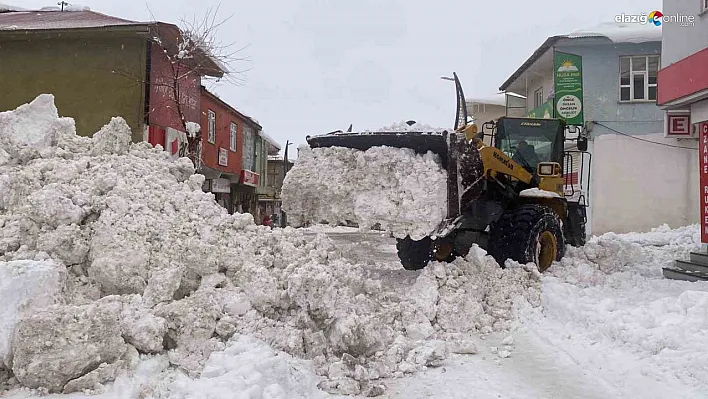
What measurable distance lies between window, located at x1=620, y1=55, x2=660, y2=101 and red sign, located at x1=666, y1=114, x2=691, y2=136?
7189mm

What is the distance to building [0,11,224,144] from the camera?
14.1 meters

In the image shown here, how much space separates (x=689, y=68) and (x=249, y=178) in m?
18.7

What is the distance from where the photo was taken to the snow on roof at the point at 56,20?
558 inches

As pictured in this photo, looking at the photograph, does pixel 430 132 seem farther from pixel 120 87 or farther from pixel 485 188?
pixel 120 87

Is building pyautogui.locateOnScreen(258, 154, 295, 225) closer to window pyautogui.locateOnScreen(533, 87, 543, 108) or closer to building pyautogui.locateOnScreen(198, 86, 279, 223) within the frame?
building pyautogui.locateOnScreen(198, 86, 279, 223)

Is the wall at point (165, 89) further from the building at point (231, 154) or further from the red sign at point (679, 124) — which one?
the red sign at point (679, 124)

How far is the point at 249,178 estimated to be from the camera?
2477cm

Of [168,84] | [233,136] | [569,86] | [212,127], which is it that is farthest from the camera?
[233,136]

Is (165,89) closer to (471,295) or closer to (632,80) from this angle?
(471,295)

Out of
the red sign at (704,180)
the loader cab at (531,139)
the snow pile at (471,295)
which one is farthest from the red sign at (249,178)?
the snow pile at (471,295)

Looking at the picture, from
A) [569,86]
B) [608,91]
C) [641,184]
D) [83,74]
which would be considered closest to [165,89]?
[83,74]

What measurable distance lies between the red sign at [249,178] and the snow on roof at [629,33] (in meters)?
13.5

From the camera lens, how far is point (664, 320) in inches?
196

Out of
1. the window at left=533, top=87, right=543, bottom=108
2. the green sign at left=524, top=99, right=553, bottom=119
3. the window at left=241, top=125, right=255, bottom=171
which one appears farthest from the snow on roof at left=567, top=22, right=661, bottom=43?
the window at left=241, top=125, right=255, bottom=171
